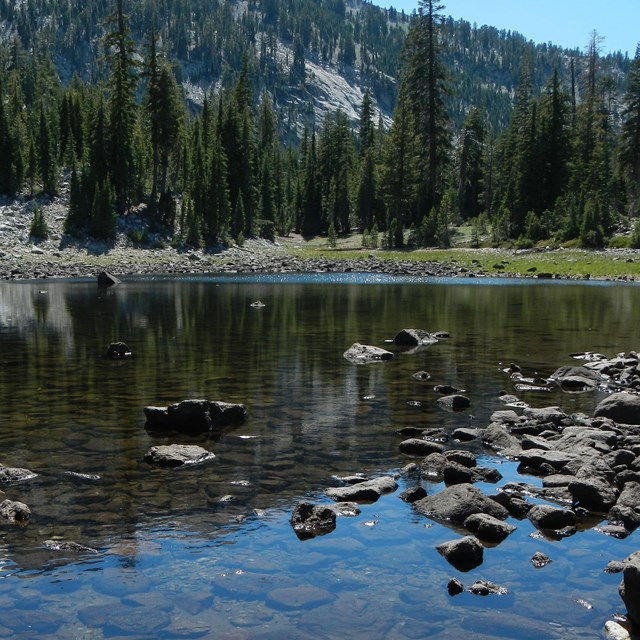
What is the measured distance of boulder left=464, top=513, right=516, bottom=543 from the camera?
27.1 feet

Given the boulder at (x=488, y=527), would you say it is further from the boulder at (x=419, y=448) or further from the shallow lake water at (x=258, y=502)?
the boulder at (x=419, y=448)

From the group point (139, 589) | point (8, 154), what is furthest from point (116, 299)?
point (8, 154)

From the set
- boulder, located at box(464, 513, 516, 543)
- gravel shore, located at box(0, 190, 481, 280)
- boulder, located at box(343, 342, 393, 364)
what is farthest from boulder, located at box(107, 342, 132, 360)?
gravel shore, located at box(0, 190, 481, 280)

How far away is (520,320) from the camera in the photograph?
28.7 m

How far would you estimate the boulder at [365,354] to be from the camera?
1997cm

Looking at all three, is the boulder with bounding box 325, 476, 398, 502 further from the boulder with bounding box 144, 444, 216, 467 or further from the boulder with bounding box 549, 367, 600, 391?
the boulder with bounding box 549, 367, 600, 391

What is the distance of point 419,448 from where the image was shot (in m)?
11.4

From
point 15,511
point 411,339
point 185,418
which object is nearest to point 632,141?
point 411,339

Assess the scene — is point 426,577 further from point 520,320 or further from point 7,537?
point 520,320

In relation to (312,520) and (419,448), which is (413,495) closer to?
(312,520)

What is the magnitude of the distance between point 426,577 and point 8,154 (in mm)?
82740

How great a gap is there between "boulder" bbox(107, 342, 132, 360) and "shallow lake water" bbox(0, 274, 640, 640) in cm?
44

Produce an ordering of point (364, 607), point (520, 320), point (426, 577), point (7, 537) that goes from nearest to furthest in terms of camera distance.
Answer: point (364, 607)
point (426, 577)
point (7, 537)
point (520, 320)

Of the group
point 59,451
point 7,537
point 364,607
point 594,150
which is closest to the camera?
A: point 364,607
